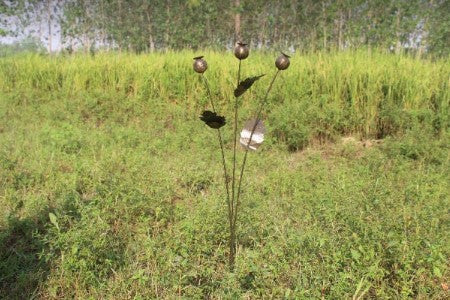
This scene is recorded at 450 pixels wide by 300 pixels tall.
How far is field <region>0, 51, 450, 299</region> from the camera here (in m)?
1.81

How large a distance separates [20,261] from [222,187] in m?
1.62

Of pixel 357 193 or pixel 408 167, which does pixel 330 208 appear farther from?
pixel 408 167

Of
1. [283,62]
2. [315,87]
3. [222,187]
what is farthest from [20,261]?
[315,87]

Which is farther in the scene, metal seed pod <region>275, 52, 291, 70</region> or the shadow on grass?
the shadow on grass

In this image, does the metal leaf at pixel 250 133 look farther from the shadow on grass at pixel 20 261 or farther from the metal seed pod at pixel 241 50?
the shadow on grass at pixel 20 261

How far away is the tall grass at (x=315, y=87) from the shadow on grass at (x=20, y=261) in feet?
10.1

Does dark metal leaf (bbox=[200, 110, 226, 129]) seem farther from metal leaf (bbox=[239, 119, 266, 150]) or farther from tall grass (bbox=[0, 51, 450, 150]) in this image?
tall grass (bbox=[0, 51, 450, 150])

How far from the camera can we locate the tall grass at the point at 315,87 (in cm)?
445

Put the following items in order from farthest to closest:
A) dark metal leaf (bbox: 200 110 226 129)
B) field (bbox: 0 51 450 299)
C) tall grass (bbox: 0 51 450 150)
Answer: tall grass (bbox: 0 51 450 150)
field (bbox: 0 51 450 299)
dark metal leaf (bbox: 200 110 226 129)

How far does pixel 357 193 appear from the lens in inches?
101

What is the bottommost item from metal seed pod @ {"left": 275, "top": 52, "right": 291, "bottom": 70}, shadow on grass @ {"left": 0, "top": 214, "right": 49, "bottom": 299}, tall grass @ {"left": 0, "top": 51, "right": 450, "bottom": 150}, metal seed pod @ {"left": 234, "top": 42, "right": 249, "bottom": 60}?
shadow on grass @ {"left": 0, "top": 214, "right": 49, "bottom": 299}

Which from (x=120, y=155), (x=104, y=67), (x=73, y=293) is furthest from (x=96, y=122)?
(x=73, y=293)

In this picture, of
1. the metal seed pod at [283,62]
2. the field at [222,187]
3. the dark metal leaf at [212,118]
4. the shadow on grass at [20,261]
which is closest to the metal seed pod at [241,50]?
the metal seed pod at [283,62]

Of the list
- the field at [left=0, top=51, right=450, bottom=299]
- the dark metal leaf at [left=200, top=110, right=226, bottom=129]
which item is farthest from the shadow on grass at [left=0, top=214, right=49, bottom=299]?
the dark metal leaf at [left=200, top=110, right=226, bottom=129]
